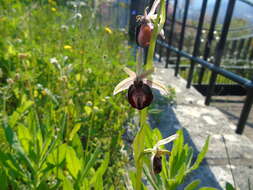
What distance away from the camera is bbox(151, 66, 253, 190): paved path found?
56.7 inches

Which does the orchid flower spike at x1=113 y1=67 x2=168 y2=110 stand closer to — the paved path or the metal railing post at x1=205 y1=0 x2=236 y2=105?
the paved path

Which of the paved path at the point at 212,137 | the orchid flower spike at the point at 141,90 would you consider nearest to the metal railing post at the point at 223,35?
the paved path at the point at 212,137

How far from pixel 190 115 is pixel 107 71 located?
0.78 meters

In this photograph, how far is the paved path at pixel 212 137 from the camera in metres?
1.44

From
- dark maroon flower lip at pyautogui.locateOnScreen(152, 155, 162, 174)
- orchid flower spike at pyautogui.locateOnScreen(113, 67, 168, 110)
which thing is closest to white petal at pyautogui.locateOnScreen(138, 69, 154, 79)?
orchid flower spike at pyautogui.locateOnScreen(113, 67, 168, 110)

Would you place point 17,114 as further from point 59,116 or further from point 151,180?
point 151,180

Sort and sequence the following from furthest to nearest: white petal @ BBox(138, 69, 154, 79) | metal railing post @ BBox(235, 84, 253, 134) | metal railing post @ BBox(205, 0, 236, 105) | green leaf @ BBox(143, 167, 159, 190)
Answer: metal railing post @ BBox(205, 0, 236, 105)
metal railing post @ BBox(235, 84, 253, 134)
green leaf @ BBox(143, 167, 159, 190)
white petal @ BBox(138, 69, 154, 79)

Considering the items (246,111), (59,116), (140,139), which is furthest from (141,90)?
(246,111)

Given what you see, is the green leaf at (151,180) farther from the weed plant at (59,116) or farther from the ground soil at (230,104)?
the ground soil at (230,104)

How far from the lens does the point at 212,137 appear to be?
1.85 metres

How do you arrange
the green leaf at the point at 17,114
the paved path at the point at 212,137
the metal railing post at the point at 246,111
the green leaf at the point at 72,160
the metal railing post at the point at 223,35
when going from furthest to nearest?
the metal railing post at the point at 223,35 < the metal railing post at the point at 246,111 < the paved path at the point at 212,137 < the green leaf at the point at 17,114 < the green leaf at the point at 72,160

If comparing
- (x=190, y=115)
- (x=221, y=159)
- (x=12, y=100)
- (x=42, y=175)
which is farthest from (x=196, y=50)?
(x=42, y=175)

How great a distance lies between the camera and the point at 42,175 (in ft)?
3.45

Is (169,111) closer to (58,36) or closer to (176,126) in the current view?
(176,126)
